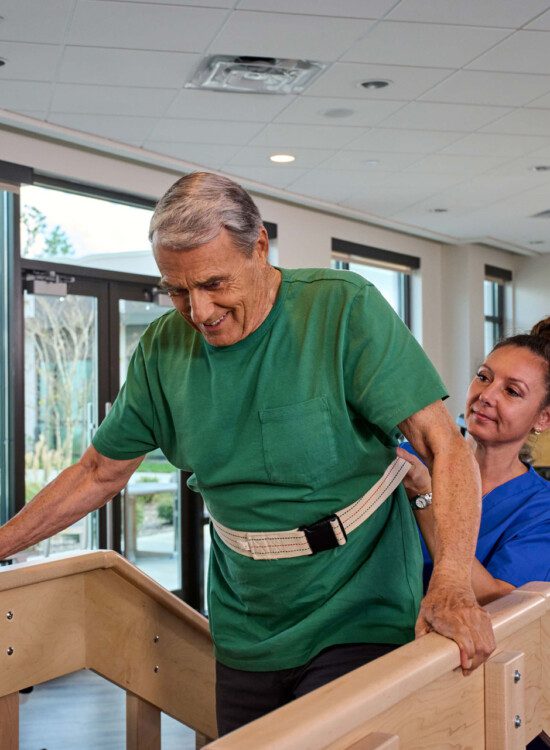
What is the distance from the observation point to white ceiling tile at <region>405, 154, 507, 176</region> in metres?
6.27

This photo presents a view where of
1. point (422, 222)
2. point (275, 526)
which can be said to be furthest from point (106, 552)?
point (422, 222)

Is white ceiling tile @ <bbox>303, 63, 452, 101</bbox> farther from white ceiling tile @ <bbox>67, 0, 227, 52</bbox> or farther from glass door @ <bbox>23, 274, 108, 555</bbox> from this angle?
glass door @ <bbox>23, 274, 108, 555</bbox>

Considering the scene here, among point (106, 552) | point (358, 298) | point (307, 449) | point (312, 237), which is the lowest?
point (106, 552)

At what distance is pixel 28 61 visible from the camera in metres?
4.30

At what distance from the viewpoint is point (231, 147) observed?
233 inches

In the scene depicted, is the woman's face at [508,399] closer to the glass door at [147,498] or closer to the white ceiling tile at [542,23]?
the white ceiling tile at [542,23]

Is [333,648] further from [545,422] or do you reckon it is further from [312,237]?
[312,237]

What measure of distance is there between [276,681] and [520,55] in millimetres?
3494

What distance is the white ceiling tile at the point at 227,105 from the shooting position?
4.87m

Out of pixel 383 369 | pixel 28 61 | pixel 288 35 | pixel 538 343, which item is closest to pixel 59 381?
pixel 28 61

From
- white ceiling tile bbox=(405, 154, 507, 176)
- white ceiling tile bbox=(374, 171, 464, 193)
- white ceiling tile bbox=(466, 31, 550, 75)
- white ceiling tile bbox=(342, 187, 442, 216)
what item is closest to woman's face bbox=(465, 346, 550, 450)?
white ceiling tile bbox=(466, 31, 550, 75)

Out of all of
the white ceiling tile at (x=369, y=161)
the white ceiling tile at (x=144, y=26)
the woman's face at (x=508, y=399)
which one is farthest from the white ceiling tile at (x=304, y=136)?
the woman's face at (x=508, y=399)

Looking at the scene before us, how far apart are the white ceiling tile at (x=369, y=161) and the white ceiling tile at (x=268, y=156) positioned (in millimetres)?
88

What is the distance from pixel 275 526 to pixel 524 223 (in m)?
7.73
